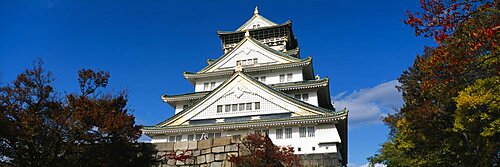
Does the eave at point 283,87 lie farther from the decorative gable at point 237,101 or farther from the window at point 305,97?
the decorative gable at point 237,101

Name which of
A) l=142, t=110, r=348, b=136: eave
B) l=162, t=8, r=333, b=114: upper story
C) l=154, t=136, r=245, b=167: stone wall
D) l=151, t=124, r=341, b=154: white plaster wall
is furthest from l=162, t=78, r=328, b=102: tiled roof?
l=154, t=136, r=245, b=167: stone wall

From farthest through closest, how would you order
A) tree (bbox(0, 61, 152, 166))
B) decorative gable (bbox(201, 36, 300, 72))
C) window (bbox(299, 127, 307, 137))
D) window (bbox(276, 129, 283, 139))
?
decorative gable (bbox(201, 36, 300, 72))
window (bbox(276, 129, 283, 139))
window (bbox(299, 127, 307, 137))
tree (bbox(0, 61, 152, 166))

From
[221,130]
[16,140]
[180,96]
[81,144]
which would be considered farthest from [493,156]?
[180,96]

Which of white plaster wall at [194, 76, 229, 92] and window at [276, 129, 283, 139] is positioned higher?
white plaster wall at [194, 76, 229, 92]

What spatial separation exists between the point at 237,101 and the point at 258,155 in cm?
1389

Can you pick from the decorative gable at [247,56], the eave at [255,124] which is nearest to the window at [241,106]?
the eave at [255,124]

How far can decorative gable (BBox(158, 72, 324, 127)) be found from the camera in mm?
23484

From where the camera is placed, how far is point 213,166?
34.9 feet

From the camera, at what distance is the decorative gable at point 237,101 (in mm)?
23484

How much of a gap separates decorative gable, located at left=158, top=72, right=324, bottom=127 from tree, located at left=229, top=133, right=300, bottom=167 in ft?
38.3

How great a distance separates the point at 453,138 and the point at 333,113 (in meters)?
6.88

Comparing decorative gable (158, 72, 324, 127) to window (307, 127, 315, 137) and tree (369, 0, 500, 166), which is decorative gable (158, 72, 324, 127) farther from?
tree (369, 0, 500, 166)

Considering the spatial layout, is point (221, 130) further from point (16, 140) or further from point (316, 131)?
point (16, 140)

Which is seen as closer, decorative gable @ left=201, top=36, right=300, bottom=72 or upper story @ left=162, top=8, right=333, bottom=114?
upper story @ left=162, top=8, right=333, bottom=114
